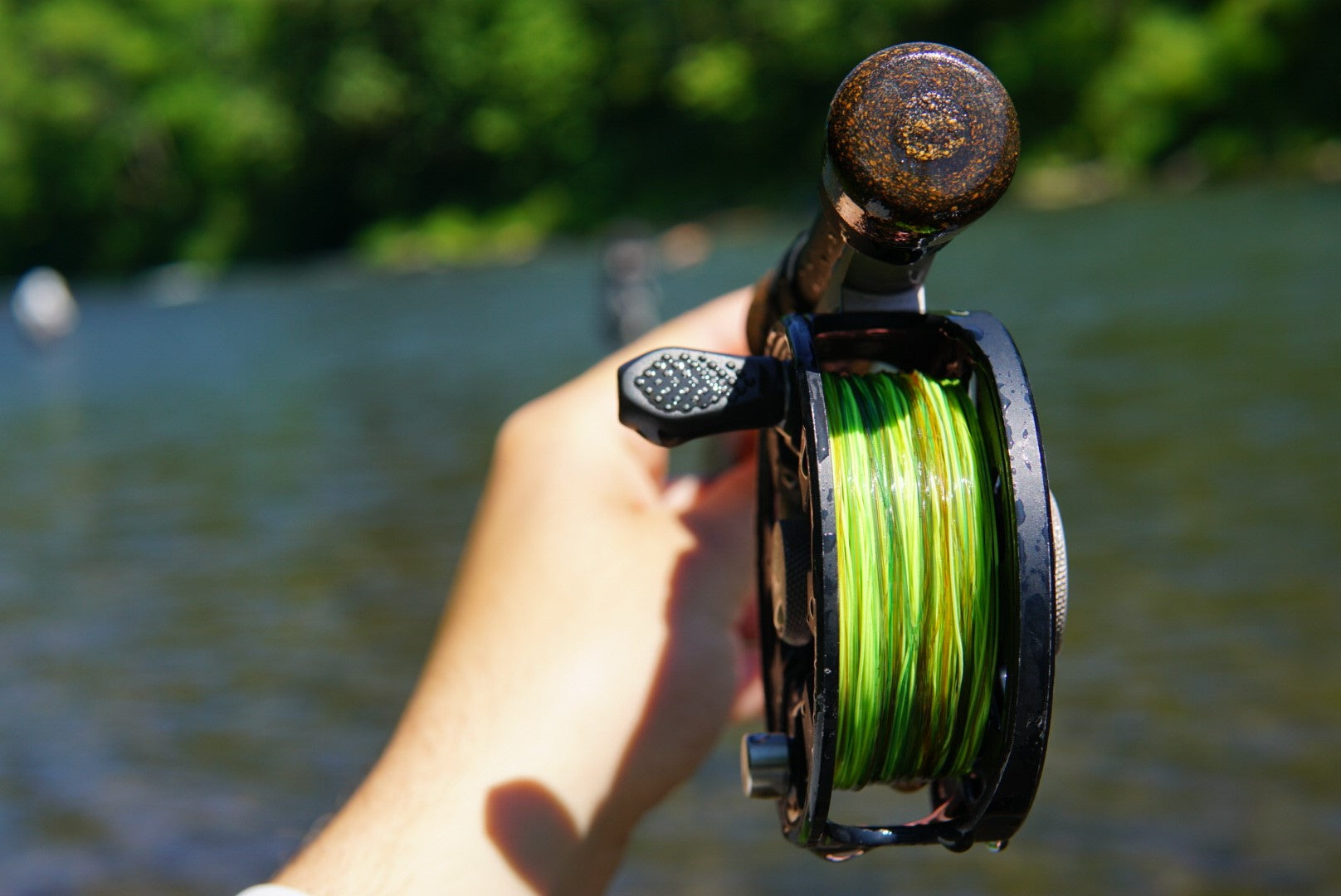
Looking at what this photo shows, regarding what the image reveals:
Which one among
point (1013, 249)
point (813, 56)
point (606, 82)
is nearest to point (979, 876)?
point (1013, 249)

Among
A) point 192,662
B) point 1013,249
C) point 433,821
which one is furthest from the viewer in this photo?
point 1013,249

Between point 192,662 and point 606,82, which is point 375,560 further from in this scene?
point 606,82

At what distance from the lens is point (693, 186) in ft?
166

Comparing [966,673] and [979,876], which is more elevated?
[966,673]

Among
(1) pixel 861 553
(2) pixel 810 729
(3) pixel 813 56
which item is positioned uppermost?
(1) pixel 861 553

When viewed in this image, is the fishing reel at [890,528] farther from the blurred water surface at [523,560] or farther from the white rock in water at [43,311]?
the white rock in water at [43,311]

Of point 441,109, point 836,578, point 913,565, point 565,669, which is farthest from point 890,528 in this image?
point 441,109

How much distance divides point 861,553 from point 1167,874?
13.5ft

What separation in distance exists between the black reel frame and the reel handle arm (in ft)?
0.10

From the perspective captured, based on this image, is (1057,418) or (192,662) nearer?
(192,662)

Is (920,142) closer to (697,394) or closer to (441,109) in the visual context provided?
(697,394)

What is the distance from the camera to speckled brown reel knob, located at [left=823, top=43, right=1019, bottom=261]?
1.32 meters

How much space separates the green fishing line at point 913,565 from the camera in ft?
5.26

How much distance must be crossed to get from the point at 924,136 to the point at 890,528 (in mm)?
498
